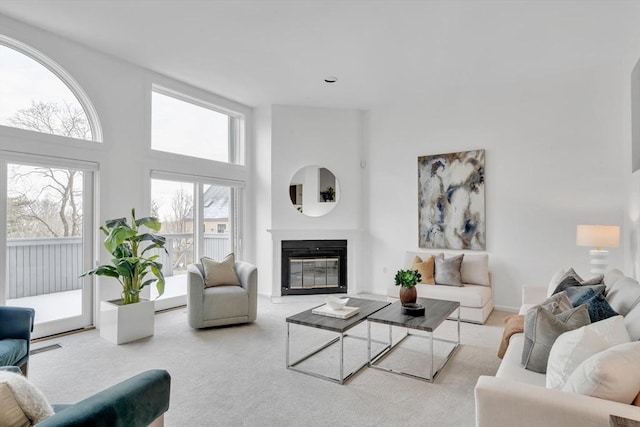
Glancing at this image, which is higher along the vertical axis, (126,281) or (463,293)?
(126,281)

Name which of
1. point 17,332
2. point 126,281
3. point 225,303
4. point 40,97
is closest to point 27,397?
point 17,332

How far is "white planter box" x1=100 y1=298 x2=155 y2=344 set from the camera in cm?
Answer: 364

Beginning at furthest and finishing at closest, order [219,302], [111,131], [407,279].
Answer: [111,131]
[219,302]
[407,279]

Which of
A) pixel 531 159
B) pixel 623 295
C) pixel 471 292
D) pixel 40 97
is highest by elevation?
pixel 40 97

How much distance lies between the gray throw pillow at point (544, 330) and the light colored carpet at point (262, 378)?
0.61 metres

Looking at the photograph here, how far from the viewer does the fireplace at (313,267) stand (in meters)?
Answer: 5.91

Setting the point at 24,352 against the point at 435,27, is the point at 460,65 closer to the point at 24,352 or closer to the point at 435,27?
the point at 435,27

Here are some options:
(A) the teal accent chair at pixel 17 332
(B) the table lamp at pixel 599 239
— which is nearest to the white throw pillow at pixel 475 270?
(B) the table lamp at pixel 599 239

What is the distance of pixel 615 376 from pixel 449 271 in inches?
135

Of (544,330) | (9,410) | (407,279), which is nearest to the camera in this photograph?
(9,410)

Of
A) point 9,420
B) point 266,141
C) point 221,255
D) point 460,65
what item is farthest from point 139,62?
point 9,420

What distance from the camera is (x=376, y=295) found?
602 centimetres

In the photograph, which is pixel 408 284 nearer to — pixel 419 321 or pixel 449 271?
pixel 419 321

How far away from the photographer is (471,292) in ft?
14.5
